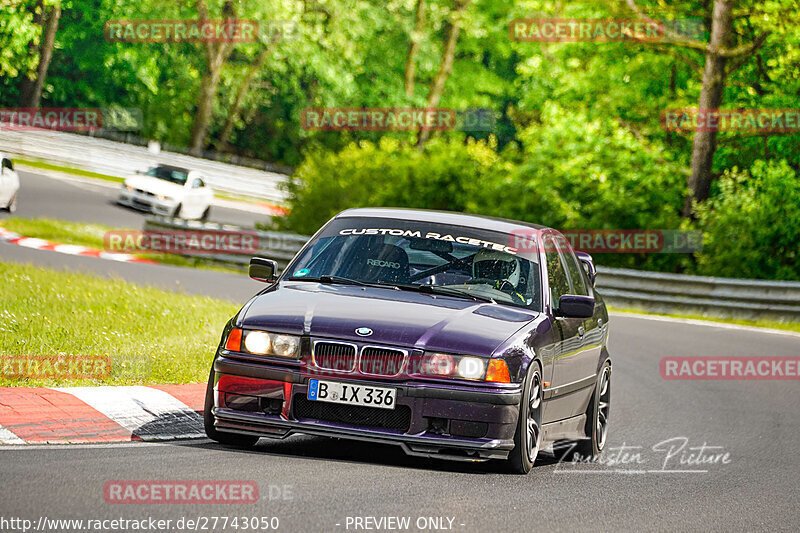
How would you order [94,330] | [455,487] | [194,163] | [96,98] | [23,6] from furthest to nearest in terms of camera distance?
1. [96,98]
2. [194,163]
3. [23,6]
4. [94,330]
5. [455,487]

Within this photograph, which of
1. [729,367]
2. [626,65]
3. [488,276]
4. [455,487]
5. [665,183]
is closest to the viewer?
[455,487]

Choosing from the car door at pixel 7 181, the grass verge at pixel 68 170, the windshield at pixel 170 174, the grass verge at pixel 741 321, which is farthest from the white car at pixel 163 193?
the grass verge at pixel 741 321

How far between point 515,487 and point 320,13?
47.7 m

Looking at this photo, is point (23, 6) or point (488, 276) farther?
point (23, 6)

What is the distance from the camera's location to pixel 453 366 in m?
7.23

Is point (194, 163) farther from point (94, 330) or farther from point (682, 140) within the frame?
point (94, 330)

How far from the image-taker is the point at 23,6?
3991 cm

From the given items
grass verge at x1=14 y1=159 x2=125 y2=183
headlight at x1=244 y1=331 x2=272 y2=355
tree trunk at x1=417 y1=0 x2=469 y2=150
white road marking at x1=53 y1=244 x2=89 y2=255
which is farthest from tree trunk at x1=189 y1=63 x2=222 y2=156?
headlight at x1=244 y1=331 x2=272 y2=355

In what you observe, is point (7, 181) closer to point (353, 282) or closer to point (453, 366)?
point (353, 282)

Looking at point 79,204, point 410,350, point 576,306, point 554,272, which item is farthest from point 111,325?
point 79,204

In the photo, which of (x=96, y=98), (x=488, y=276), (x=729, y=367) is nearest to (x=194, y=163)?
(x=96, y=98)

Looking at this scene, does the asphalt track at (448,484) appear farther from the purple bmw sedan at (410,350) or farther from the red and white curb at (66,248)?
the red and white curb at (66,248)

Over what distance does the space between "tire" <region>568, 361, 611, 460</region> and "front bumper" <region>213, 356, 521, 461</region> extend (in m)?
2.04

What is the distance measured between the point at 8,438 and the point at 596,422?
4.18 meters
